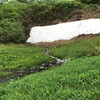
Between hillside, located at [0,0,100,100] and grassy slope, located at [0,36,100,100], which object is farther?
hillside, located at [0,0,100,100]

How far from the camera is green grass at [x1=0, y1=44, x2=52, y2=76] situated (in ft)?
109

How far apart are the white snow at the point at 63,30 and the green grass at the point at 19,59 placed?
849 centimetres

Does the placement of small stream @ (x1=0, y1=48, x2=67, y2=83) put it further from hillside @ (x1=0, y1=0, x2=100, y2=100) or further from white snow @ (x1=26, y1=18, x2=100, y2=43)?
white snow @ (x1=26, y1=18, x2=100, y2=43)

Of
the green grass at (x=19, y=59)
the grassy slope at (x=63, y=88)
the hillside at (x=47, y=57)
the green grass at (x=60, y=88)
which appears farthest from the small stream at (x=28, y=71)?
the green grass at (x=60, y=88)

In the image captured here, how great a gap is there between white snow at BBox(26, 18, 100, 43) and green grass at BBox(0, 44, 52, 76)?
8.49 m

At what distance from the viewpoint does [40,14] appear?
57.2m

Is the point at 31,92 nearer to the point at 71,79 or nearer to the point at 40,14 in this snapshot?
the point at 71,79

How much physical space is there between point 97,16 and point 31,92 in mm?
35190

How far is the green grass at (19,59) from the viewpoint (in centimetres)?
3328

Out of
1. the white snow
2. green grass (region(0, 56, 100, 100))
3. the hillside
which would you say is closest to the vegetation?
the hillside

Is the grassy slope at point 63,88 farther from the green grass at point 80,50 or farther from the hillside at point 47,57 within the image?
the green grass at point 80,50

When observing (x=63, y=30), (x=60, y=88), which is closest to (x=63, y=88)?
(x=60, y=88)

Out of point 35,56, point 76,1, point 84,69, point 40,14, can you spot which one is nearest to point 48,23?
point 40,14

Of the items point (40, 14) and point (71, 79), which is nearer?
point (71, 79)
